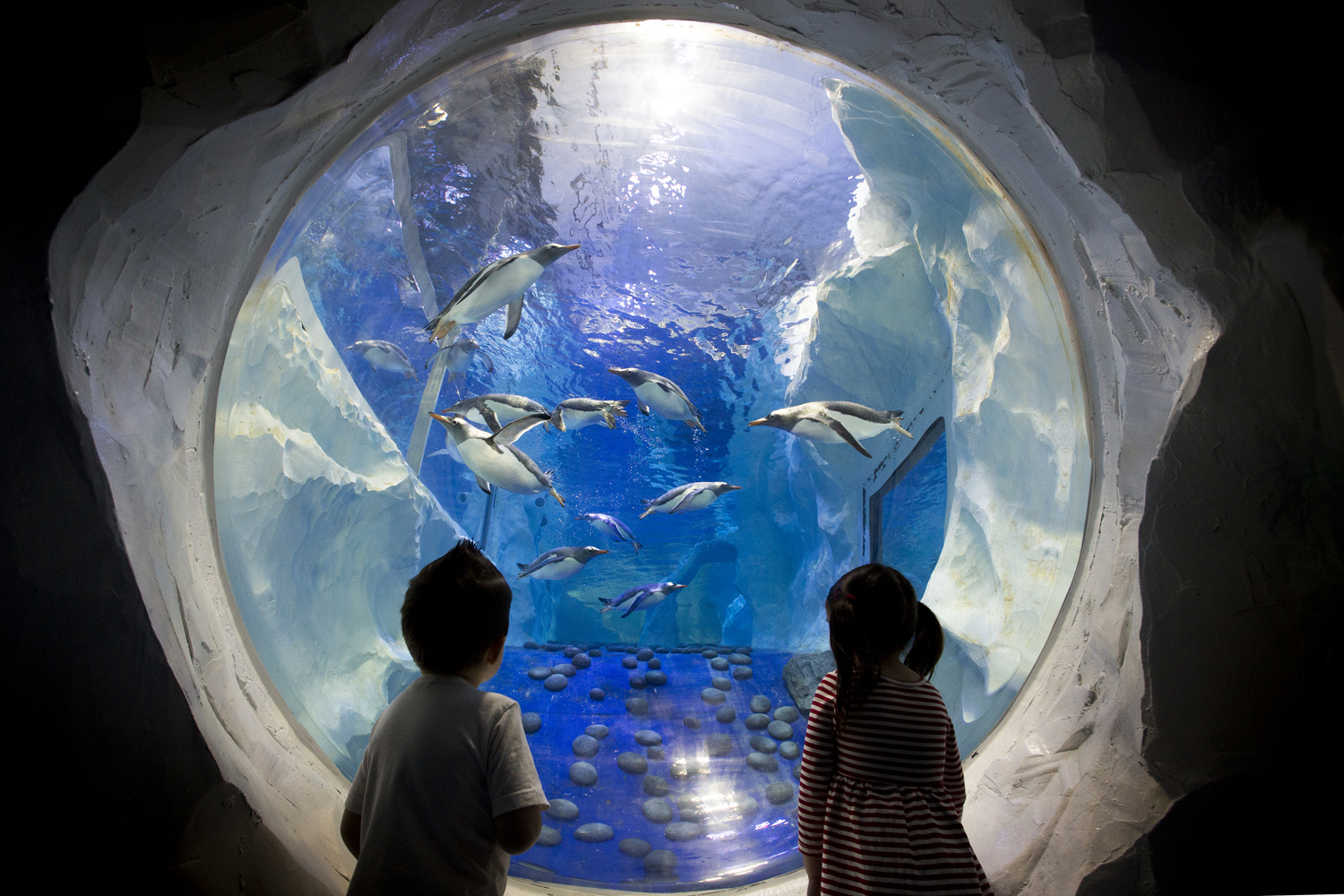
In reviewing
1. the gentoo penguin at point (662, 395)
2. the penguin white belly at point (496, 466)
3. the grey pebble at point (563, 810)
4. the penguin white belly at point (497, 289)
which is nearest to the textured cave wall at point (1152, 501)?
the grey pebble at point (563, 810)

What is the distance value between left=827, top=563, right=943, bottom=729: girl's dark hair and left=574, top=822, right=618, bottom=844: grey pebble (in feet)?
5.82

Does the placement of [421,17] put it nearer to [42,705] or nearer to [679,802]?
[42,705]

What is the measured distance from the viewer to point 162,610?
4.73ft

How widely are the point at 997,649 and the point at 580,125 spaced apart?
4.63m

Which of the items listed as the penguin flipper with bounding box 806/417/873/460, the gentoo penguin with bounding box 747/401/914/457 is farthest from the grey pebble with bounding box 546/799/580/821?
the penguin flipper with bounding box 806/417/873/460

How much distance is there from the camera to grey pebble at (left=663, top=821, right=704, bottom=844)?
265 centimetres

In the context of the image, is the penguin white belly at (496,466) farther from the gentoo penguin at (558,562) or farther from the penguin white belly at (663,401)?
the penguin white belly at (663,401)

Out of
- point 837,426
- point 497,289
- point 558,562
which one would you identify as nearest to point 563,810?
point 558,562

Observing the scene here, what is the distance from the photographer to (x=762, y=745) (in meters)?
3.56

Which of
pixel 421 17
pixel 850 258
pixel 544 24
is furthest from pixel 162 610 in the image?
pixel 850 258

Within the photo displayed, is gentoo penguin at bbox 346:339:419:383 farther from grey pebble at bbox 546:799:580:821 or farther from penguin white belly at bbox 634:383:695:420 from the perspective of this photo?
grey pebble at bbox 546:799:580:821

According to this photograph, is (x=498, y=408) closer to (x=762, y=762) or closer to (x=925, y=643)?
(x=762, y=762)

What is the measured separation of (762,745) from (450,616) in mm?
2902

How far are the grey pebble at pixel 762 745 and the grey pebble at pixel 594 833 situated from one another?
1204 millimetres
